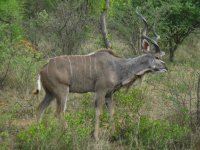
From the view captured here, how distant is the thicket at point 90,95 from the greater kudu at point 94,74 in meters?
0.20

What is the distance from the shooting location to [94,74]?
6211mm

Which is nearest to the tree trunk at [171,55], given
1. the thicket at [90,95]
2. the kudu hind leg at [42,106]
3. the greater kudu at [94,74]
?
the thicket at [90,95]

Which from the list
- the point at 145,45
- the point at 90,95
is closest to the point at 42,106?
the point at 90,95

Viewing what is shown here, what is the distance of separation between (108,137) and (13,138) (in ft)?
3.45

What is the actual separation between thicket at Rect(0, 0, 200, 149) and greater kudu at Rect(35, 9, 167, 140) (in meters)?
0.20

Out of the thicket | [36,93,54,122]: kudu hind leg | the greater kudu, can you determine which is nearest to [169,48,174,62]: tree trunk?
the thicket

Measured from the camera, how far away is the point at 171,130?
16.9 feet

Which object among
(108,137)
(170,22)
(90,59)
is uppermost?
(170,22)

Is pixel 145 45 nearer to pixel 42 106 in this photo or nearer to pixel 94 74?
pixel 94 74

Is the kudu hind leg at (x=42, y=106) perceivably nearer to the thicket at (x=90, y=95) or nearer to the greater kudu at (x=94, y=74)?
the greater kudu at (x=94, y=74)

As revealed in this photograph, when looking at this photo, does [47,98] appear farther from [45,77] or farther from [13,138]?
[13,138]

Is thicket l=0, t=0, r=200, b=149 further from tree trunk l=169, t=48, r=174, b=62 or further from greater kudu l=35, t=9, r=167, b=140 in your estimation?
greater kudu l=35, t=9, r=167, b=140

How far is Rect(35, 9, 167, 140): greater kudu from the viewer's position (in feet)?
Answer: 19.7

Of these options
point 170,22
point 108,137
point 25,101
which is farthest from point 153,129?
point 170,22
